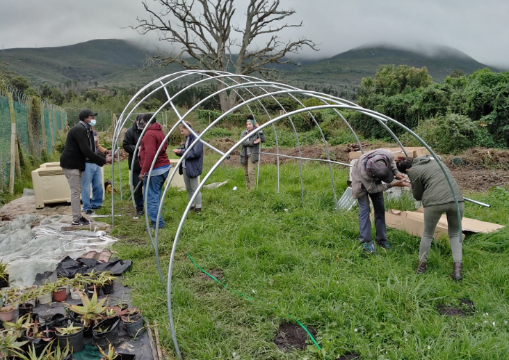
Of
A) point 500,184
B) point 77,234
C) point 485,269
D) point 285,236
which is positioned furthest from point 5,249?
point 500,184

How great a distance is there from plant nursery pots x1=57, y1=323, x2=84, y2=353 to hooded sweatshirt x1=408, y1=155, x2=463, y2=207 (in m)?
3.40

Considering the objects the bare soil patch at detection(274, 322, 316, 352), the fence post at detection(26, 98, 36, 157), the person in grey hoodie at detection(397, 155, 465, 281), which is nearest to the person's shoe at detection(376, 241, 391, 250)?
the person in grey hoodie at detection(397, 155, 465, 281)

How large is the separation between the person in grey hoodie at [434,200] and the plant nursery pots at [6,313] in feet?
12.7

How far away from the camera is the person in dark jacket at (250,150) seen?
7.18 meters

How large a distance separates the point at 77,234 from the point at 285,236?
10.2 ft

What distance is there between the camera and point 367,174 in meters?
4.24

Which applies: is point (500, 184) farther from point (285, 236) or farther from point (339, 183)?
point (285, 236)

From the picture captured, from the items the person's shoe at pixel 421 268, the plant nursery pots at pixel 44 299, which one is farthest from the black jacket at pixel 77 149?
the person's shoe at pixel 421 268

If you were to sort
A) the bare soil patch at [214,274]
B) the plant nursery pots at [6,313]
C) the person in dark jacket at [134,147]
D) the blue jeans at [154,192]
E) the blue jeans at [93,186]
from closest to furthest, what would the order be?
the plant nursery pots at [6,313], the bare soil patch at [214,274], the blue jeans at [154,192], the person in dark jacket at [134,147], the blue jeans at [93,186]

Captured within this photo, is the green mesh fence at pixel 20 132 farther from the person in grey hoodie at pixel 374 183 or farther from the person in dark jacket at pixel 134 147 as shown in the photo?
the person in grey hoodie at pixel 374 183

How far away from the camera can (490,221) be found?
17.0 ft

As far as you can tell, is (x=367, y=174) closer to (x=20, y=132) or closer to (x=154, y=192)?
(x=154, y=192)

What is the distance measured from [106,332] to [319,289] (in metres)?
1.88

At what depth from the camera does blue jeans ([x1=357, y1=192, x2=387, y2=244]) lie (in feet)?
14.5
